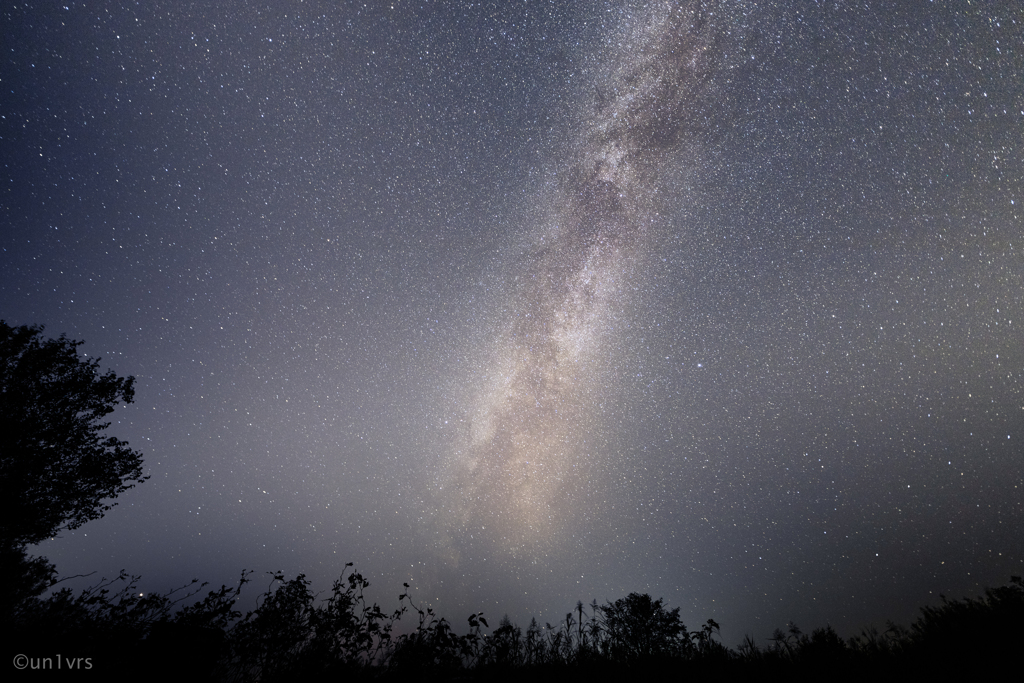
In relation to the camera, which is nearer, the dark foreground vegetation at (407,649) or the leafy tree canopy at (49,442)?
the dark foreground vegetation at (407,649)

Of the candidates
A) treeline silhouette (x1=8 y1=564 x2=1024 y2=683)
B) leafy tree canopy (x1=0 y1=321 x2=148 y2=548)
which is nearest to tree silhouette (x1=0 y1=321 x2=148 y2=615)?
leafy tree canopy (x1=0 y1=321 x2=148 y2=548)

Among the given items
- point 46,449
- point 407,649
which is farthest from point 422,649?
point 46,449

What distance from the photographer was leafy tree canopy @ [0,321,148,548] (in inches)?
365

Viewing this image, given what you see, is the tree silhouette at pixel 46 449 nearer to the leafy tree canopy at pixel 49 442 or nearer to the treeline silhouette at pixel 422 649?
the leafy tree canopy at pixel 49 442

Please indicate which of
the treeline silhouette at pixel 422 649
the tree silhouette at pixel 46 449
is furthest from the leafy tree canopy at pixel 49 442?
the treeline silhouette at pixel 422 649

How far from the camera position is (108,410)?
448 inches

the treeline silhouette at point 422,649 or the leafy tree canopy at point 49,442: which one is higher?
the leafy tree canopy at point 49,442

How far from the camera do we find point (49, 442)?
32.8 ft

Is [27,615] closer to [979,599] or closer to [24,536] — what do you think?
[24,536]

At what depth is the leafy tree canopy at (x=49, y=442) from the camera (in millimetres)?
9266

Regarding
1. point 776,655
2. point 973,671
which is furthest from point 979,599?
point 776,655

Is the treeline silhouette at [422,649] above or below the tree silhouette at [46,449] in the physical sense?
below

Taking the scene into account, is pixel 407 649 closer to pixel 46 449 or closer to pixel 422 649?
pixel 422 649

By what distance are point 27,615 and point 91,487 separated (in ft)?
25.4
